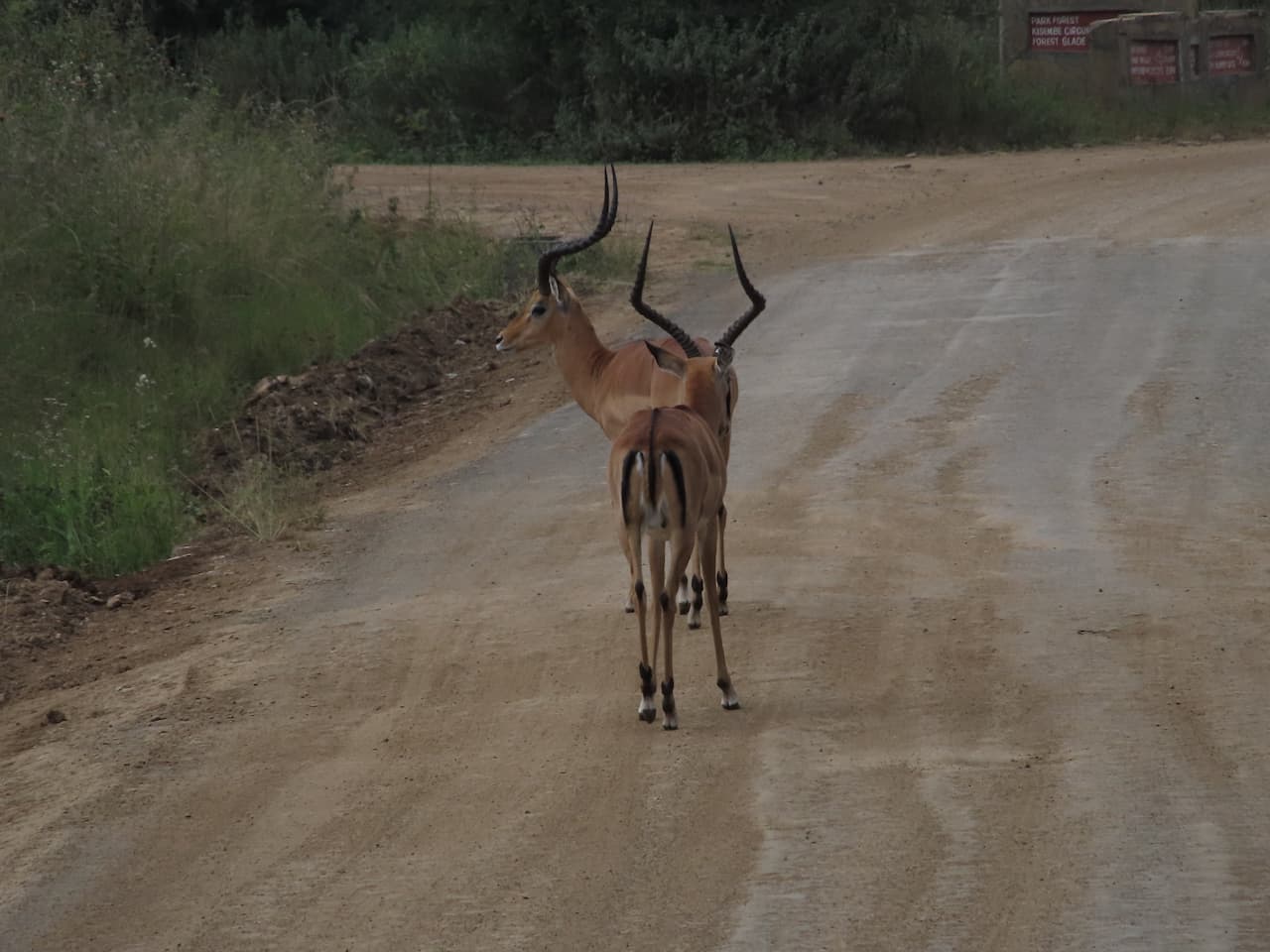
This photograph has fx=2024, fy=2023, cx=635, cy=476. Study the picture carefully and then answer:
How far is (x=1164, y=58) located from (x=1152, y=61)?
0.25 metres

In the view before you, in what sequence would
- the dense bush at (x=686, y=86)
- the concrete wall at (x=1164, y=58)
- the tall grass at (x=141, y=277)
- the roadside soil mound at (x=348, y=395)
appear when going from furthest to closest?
the concrete wall at (x=1164, y=58)
the dense bush at (x=686, y=86)
the roadside soil mound at (x=348, y=395)
the tall grass at (x=141, y=277)

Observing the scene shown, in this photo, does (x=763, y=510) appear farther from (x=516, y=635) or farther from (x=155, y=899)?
(x=155, y=899)

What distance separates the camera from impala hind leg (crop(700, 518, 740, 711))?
8102 mm

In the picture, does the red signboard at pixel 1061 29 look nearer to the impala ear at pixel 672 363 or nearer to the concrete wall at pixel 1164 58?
the concrete wall at pixel 1164 58

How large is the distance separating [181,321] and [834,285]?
582 centimetres

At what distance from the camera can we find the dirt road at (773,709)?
647cm

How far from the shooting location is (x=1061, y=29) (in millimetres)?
31688

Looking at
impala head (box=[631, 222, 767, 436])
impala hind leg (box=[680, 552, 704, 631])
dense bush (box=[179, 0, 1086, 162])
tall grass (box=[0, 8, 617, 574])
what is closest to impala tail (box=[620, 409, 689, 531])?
impala head (box=[631, 222, 767, 436])

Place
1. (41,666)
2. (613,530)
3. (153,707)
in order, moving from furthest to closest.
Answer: (613,530) < (41,666) < (153,707)

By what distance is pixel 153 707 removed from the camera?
900cm

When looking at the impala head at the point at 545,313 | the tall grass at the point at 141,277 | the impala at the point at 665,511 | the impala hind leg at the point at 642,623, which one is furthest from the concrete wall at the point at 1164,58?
the impala hind leg at the point at 642,623

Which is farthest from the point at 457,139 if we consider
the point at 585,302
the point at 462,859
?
the point at 462,859

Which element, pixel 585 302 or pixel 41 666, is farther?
pixel 585 302

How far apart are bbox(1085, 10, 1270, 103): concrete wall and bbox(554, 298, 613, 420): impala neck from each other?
2048 cm
